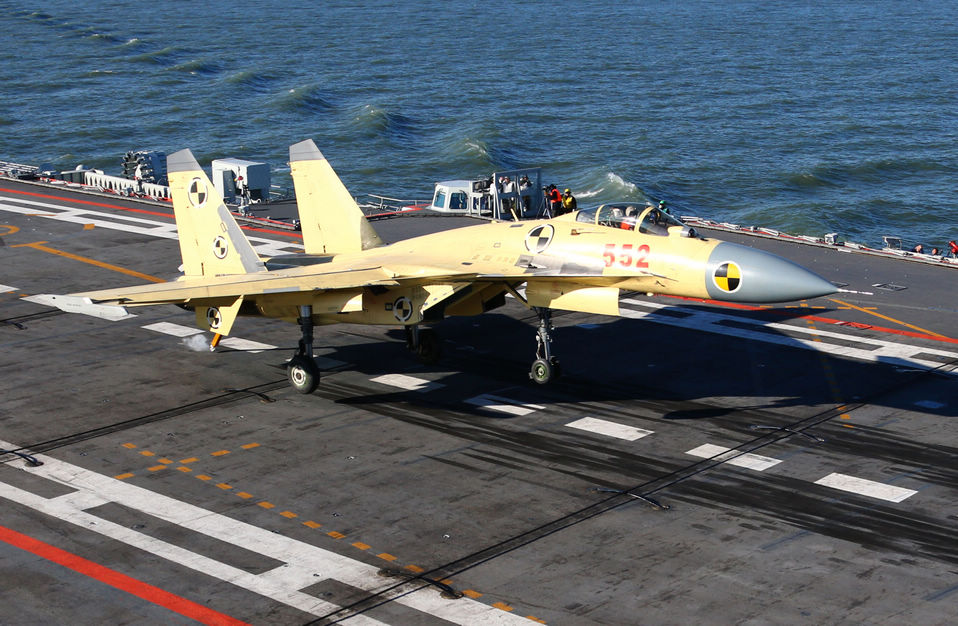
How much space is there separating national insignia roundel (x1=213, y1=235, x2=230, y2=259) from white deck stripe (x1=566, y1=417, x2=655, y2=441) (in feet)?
36.1

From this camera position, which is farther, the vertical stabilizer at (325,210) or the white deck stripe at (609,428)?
the vertical stabilizer at (325,210)

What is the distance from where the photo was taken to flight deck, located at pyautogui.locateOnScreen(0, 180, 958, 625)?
1753 cm

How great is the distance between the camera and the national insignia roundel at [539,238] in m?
26.1

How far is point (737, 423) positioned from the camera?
2516 centimetres

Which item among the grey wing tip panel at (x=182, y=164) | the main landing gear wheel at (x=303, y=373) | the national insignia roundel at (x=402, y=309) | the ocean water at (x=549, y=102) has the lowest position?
the main landing gear wheel at (x=303, y=373)

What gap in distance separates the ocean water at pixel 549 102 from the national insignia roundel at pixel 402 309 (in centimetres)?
4730

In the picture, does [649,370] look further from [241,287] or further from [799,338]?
[241,287]

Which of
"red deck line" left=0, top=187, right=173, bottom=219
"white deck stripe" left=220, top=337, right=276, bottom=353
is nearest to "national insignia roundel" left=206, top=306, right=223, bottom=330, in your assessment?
"white deck stripe" left=220, top=337, right=276, bottom=353

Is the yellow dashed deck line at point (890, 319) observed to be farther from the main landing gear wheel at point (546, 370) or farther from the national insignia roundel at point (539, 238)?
the national insignia roundel at point (539, 238)

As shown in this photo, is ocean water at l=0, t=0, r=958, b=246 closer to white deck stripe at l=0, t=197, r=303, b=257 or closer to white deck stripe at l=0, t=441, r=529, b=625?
white deck stripe at l=0, t=197, r=303, b=257

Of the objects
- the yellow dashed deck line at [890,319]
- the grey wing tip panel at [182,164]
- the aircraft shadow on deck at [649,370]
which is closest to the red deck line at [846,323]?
the yellow dashed deck line at [890,319]

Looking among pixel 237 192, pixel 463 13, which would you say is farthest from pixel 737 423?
pixel 463 13

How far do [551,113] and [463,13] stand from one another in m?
76.6

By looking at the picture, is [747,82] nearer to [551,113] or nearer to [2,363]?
[551,113]
